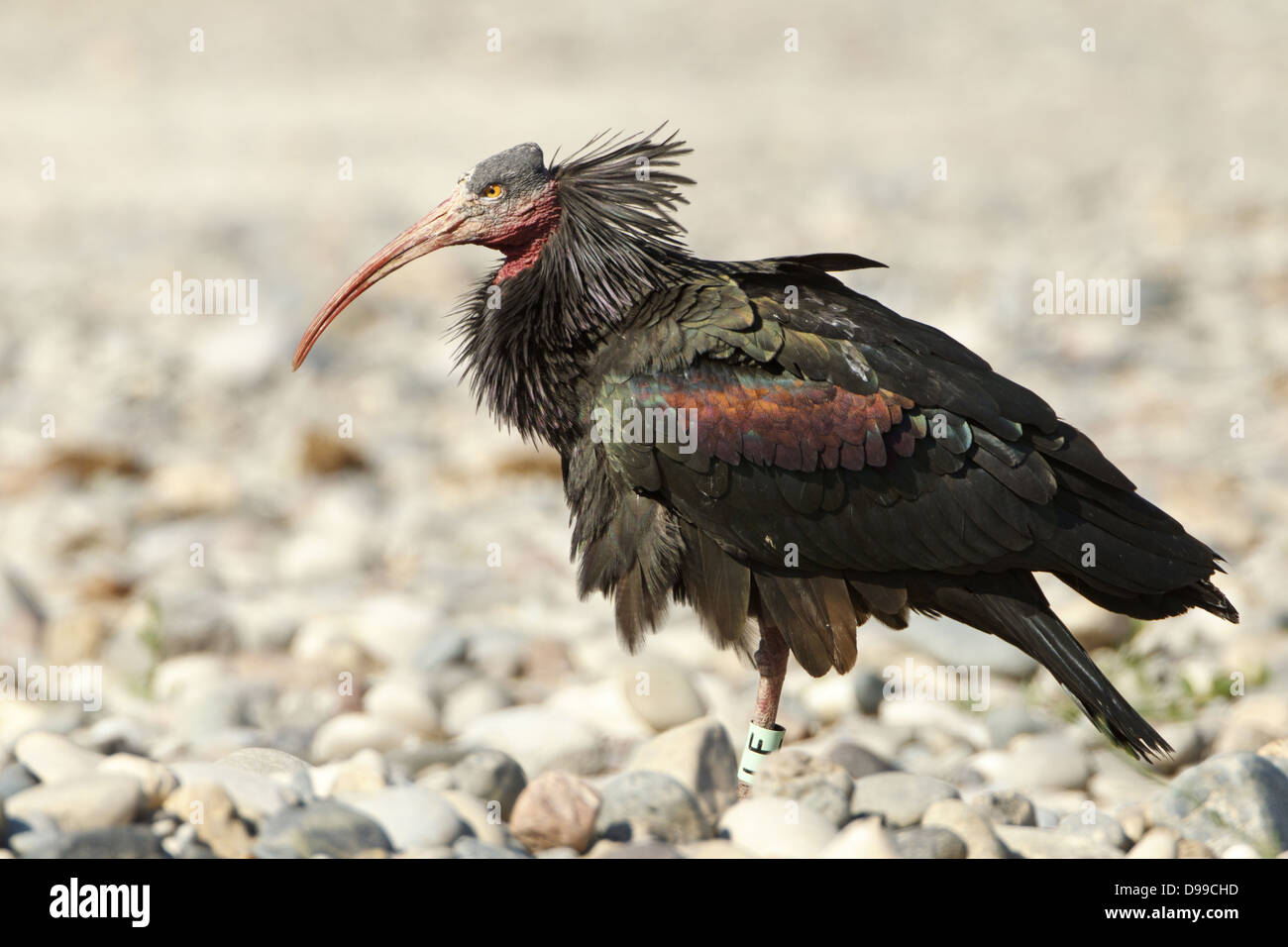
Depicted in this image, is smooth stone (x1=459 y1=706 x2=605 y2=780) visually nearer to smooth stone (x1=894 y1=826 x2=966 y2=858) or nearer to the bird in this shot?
the bird

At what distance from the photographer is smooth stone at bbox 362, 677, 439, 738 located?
7902mm

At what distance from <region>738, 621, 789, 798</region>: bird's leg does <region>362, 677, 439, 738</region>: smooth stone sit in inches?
92.0

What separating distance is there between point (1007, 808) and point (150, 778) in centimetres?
336

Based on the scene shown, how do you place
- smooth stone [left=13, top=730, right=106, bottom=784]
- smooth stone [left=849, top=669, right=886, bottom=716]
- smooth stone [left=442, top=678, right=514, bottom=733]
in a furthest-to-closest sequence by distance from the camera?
smooth stone [left=849, top=669, right=886, bottom=716] < smooth stone [left=442, top=678, right=514, bottom=733] < smooth stone [left=13, top=730, right=106, bottom=784]

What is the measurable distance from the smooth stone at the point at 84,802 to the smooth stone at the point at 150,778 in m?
0.05

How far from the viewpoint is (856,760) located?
6836 mm

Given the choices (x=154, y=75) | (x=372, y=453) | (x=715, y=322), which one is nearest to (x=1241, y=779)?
(x=715, y=322)

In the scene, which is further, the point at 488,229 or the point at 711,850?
the point at 488,229

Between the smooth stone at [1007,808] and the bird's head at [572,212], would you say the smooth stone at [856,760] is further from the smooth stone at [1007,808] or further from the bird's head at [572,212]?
the bird's head at [572,212]

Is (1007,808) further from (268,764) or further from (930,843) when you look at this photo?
(268,764)

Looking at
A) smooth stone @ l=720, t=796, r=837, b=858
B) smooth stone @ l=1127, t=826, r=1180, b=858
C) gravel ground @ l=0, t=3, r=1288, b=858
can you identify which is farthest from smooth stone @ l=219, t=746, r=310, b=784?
smooth stone @ l=1127, t=826, r=1180, b=858

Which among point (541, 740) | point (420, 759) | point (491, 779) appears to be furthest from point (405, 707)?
point (491, 779)

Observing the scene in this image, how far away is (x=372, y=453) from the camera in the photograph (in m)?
13.4
